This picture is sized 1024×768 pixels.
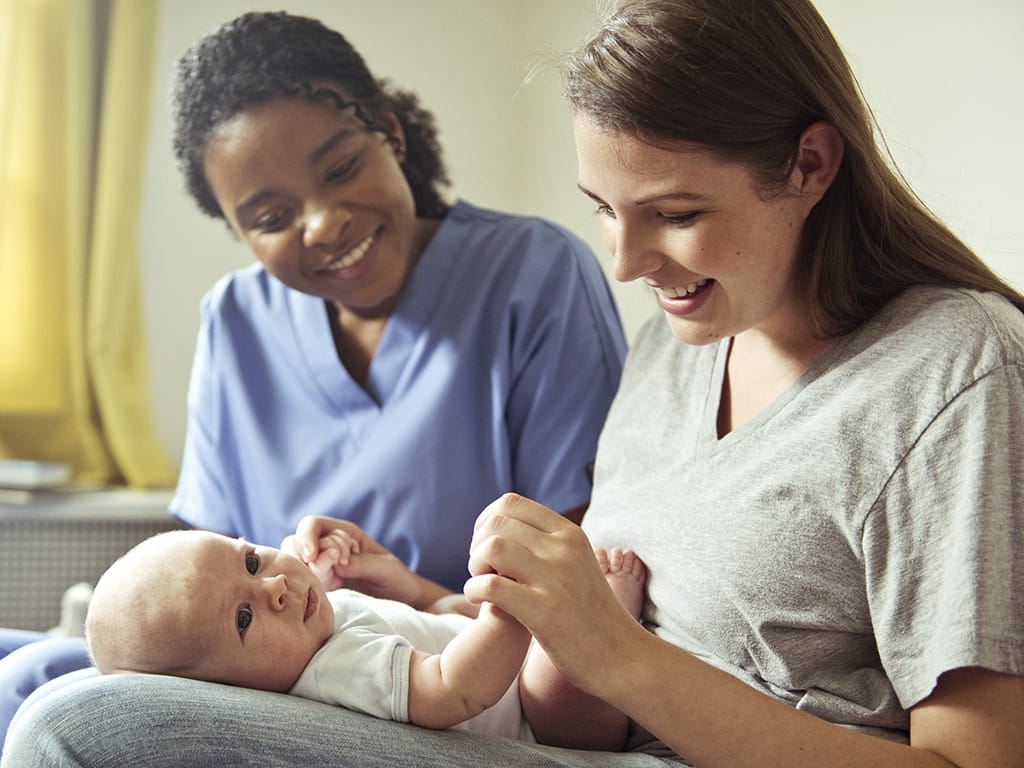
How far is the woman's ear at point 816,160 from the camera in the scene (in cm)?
105

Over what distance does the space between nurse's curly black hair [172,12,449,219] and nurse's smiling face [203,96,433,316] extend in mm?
17

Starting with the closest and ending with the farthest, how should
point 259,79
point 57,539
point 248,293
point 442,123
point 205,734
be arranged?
point 205,734, point 259,79, point 248,293, point 57,539, point 442,123

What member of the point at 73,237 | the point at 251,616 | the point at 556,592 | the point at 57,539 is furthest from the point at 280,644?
the point at 73,237

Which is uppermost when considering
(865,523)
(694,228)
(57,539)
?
(694,228)

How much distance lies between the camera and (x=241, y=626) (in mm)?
1058

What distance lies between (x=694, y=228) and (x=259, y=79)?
0.76 meters

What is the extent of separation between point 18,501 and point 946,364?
1.93m

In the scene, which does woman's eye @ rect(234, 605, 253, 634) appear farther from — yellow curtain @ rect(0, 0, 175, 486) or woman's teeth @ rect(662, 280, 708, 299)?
yellow curtain @ rect(0, 0, 175, 486)

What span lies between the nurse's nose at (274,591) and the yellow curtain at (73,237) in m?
1.53

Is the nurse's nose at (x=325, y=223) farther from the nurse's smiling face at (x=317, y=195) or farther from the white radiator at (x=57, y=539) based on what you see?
the white radiator at (x=57, y=539)

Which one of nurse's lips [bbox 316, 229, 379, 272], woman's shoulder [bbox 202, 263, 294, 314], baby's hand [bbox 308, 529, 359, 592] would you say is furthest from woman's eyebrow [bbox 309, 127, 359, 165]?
baby's hand [bbox 308, 529, 359, 592]

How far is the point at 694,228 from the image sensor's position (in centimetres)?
104

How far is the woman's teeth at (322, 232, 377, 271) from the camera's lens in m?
1.61

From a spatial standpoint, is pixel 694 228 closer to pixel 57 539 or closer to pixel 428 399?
pixel 428 399
